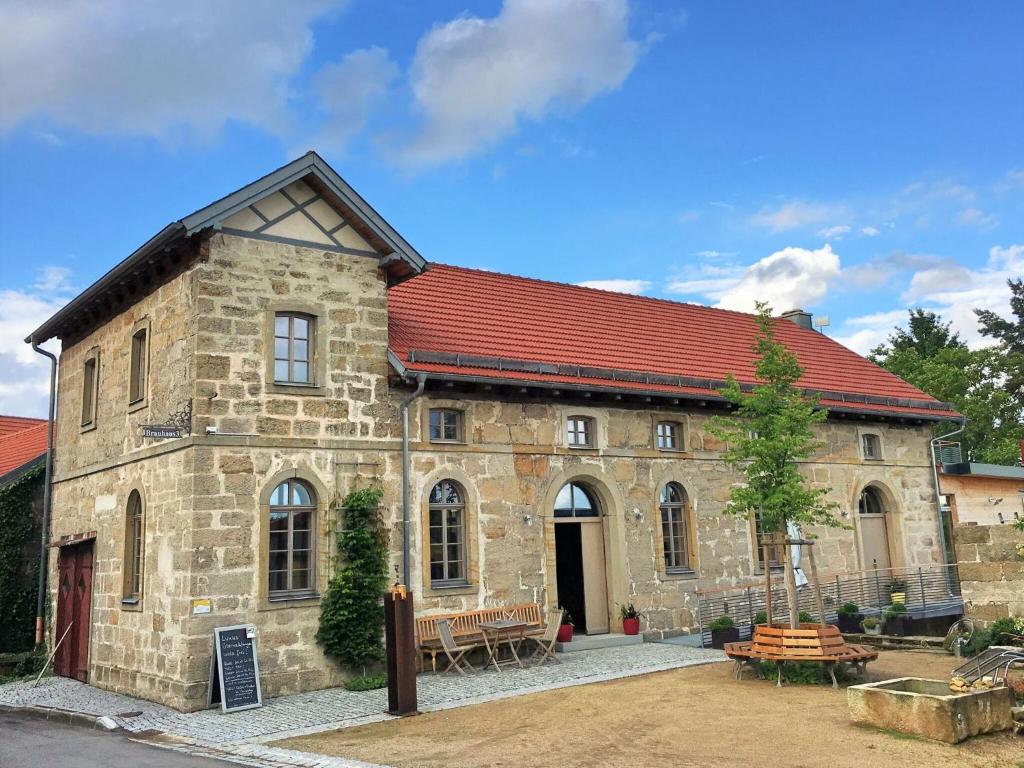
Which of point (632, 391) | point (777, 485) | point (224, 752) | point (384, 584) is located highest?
point (632, 391)

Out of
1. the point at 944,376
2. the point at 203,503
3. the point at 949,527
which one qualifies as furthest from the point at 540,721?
the point at 944,376

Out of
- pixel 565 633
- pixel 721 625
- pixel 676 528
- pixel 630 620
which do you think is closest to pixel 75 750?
pixel 565 633

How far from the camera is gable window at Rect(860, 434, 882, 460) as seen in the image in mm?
21750

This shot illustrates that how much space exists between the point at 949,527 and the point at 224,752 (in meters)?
21.6

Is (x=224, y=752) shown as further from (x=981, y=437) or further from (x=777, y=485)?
(x=981, y=437)

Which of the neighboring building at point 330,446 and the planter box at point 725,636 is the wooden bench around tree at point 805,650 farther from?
the neighboring building at point 330,446

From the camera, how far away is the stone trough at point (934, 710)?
8.86 m

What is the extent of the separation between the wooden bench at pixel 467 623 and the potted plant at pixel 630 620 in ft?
6.38

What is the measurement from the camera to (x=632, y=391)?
1736cm

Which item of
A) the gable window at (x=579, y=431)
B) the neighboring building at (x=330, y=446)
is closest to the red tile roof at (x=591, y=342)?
the neighboring building at (x=330, y=446)

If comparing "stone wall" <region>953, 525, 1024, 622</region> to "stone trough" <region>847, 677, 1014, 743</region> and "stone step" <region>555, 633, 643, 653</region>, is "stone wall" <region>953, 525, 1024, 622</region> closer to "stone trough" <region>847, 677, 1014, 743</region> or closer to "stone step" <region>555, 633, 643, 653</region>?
"stone trough" <region>847, 677, 1014, 743</region>

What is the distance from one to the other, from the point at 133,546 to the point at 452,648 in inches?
210

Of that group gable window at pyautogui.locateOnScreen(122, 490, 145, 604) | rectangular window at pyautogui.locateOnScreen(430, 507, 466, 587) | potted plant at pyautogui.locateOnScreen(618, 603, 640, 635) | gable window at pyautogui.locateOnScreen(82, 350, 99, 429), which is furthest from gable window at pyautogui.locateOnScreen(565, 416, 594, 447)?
gable window at pyautogui.locateOnScreen(82, 350, 99, 429)

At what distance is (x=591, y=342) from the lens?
1922 cm
